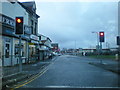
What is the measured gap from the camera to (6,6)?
16453 millimetres

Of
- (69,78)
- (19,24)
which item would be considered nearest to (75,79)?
(69,78)

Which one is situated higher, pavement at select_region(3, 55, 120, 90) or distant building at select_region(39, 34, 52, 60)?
distant building at select_region(39, 34, 52, 60)

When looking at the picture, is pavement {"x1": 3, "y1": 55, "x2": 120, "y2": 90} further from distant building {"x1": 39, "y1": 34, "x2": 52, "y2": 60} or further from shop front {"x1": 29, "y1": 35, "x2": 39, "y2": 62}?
distant building {"x1": 39, "y1": 34, "x2": 52, "y2": 60}

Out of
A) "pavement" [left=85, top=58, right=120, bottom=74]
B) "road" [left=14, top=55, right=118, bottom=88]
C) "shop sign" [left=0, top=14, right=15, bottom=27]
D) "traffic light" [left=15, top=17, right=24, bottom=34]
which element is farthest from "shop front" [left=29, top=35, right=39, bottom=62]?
"traffic light" [left=15, top=17, right=24, bottom=34]

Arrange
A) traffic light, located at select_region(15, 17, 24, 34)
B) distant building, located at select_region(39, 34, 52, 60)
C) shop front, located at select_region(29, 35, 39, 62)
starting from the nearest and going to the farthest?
traffic light, located at select_region(15, 17, 24, 34), shop front, located at select_region(29, 35, 39, 62), distant building, located at select_region(39, 34, 52, 60)

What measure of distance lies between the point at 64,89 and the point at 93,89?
1.42 metres

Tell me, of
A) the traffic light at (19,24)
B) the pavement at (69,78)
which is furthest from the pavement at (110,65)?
the traffic light at (19,24)

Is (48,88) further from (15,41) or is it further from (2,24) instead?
(15,41)

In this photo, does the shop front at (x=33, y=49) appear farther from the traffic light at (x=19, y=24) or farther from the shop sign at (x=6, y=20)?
the traffic light at (x=19, y=24)

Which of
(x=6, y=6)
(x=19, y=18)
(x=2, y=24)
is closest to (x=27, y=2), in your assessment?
(x=6, y=6)

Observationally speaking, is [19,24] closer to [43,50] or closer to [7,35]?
[7,35]

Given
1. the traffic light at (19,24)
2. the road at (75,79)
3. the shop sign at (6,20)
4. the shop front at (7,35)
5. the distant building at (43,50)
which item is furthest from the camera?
the distant building at (43,50)

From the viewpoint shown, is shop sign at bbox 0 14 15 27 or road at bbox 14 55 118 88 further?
shop sign at bbox 0 14 15 27

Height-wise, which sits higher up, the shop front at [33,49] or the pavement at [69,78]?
the shop front at [33,49]
